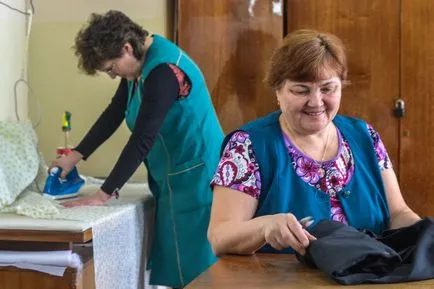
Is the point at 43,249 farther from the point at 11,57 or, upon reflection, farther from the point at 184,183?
the point at 11,57

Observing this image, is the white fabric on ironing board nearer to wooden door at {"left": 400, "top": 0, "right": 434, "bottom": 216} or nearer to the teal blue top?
the teal blue top

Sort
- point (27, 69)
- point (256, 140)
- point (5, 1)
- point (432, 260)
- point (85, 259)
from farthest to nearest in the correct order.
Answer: point (27, 69)
point (5, 1)
point (85, 259)
point (256, 140)
point (432, 260)

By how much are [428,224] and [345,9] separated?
1.54m

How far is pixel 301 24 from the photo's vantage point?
2.59 m

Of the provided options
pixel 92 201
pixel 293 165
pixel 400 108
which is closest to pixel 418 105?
pixel 400 108

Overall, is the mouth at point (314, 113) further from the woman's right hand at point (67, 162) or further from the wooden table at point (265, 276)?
the woman's right hand at point (67, 162)

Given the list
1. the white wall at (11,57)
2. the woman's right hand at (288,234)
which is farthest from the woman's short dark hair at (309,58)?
the white wall at (11,57)

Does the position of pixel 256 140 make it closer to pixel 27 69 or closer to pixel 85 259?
pixel 85 259

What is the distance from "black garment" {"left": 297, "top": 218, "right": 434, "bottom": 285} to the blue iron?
117 cm

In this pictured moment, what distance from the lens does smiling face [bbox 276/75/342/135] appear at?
139 centimetres

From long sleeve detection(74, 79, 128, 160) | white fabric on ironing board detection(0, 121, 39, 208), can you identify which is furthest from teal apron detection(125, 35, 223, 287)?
white fabric on ironing board detection(0, 121, 39, 208)

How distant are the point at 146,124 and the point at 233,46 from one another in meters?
0.81

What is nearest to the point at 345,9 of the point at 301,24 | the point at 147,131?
the point at 301,24

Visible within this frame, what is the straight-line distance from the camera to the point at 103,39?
202 centimetres
